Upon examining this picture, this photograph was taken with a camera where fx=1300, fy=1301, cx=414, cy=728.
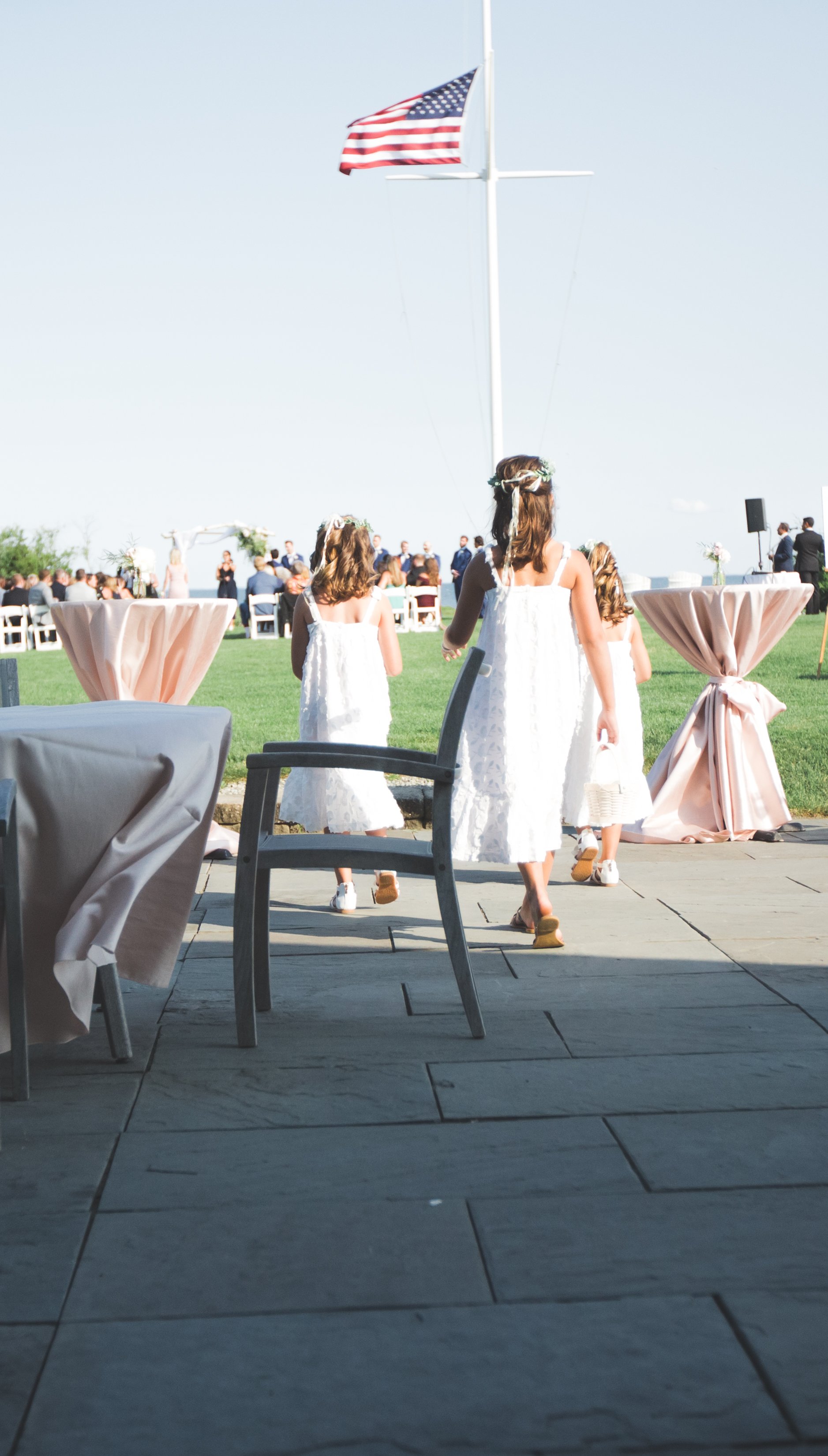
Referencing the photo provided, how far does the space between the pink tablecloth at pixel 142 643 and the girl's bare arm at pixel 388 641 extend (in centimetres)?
121

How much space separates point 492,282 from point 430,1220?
62.8 feet

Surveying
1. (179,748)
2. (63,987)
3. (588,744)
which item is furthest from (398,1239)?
(588,744)

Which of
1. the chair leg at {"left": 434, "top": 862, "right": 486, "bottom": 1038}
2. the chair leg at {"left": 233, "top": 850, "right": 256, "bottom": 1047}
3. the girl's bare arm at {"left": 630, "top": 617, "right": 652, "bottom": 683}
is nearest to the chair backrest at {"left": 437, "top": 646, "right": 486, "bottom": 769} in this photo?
the chair leg at {"left": 434, "top": 862, "right": 486, "bottom": 1038}

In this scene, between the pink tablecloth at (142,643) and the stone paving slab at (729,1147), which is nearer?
the stone paving slab at (729,1147)

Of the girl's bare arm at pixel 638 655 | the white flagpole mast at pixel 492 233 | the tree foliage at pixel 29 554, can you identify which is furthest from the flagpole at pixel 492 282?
the tree foliage at pixel 29 554

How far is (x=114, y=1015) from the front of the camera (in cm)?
326

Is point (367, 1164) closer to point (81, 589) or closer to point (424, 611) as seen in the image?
point (81, 589)

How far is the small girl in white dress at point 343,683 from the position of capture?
5113 mm

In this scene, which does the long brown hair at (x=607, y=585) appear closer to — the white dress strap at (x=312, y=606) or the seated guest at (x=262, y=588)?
the white dress strap at (x=312, y=606)

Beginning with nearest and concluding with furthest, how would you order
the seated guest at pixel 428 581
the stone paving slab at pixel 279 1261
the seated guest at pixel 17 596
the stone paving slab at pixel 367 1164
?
the stone paving slab at pixel 279 1261 → the stone paving slab at pixel 367 1164 → the seated guest at pixel 17 596 → the seated guest at pixel 428 581

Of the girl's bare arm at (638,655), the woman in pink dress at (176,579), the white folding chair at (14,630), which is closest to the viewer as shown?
the girl's bare arm at (638,655)

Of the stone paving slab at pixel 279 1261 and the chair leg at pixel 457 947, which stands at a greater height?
the chair leg at pixel 457 947

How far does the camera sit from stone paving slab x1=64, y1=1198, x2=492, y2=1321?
2.05m

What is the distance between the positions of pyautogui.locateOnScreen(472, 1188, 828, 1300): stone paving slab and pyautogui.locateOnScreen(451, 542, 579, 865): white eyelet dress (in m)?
2.01
